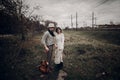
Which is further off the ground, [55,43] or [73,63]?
[55,43]

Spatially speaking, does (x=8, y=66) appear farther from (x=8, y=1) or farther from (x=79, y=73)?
(x=8, y=1)

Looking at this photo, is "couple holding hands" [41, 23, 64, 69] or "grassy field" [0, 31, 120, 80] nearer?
"couple holding hands" [41, 23, 64, 69]

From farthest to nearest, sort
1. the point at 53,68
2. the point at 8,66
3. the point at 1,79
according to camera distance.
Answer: the point at 8,66, the point at 53,68, the point at 1,79

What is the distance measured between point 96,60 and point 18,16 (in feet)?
36.5

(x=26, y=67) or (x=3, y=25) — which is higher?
(x=3, y=25)

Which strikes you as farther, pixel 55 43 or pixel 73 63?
pixel 73 63

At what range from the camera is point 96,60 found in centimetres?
952

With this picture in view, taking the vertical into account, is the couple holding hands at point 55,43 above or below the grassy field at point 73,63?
above

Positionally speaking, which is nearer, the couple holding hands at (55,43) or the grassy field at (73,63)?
the couple holding hands at (55,43)

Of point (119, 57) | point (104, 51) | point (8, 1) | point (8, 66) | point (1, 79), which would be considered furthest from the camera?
point (8, 1)

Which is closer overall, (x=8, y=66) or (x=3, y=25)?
(x=8, y=66)

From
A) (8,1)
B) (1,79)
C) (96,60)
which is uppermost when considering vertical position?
(8,1)

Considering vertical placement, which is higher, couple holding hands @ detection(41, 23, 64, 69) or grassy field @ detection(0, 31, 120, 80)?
couple holding hands @ detection(41, 23, 64, 69)

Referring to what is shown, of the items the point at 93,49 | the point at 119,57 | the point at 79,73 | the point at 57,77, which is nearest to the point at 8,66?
the point at 57,77
